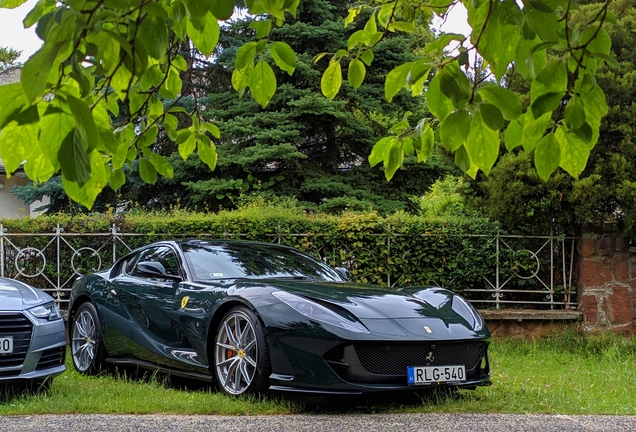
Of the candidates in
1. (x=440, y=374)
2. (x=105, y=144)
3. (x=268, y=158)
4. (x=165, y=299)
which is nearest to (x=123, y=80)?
(x=105, y=144)

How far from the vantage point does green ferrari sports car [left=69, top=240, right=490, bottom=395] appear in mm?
4746

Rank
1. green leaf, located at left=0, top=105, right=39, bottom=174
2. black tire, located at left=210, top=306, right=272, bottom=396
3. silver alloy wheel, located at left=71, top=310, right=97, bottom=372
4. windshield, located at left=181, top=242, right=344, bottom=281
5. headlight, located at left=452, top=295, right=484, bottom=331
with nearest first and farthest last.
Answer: green leaf, located at left=0, top=105, right=39, bottom=174 < black tire, located at left=210, top=306, right=272, bottom=396 < headlight, located at left=452, top=295, right=484, bottom=331 < windshield, located at left=181, top=242, right=344, bottom=281 < silver alloy wheel, located at left=71, top=310, right=97, bottom=372

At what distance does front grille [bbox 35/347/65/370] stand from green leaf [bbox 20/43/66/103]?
4.65m

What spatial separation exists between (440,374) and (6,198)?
664 inches

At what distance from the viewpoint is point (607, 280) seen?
30.0ft

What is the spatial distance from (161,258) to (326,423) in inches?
117

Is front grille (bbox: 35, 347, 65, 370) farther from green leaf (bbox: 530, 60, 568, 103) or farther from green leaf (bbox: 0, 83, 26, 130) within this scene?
green leaf (bbox: 530, 60, 568, 103)

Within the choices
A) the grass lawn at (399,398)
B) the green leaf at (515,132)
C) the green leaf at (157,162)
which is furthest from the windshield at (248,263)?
the green leaf at (515,132)

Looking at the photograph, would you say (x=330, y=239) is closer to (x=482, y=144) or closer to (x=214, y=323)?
(x=214, y=323)

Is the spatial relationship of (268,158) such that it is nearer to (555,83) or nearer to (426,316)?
(426,316)

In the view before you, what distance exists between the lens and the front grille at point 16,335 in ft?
17.7

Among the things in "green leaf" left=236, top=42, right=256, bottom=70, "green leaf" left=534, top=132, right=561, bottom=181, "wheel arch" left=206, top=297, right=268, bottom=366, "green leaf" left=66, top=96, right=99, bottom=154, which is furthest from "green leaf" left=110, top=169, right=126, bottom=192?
"wheel arch" left=206, top=297, right=268, bottom=366

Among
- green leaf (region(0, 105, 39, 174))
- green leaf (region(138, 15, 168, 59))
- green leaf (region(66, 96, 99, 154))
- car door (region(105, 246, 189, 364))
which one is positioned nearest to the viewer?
green leaf (region(66, 96, 99, 154))

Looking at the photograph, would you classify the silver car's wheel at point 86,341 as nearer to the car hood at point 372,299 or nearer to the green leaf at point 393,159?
the car hood at point 372,299
